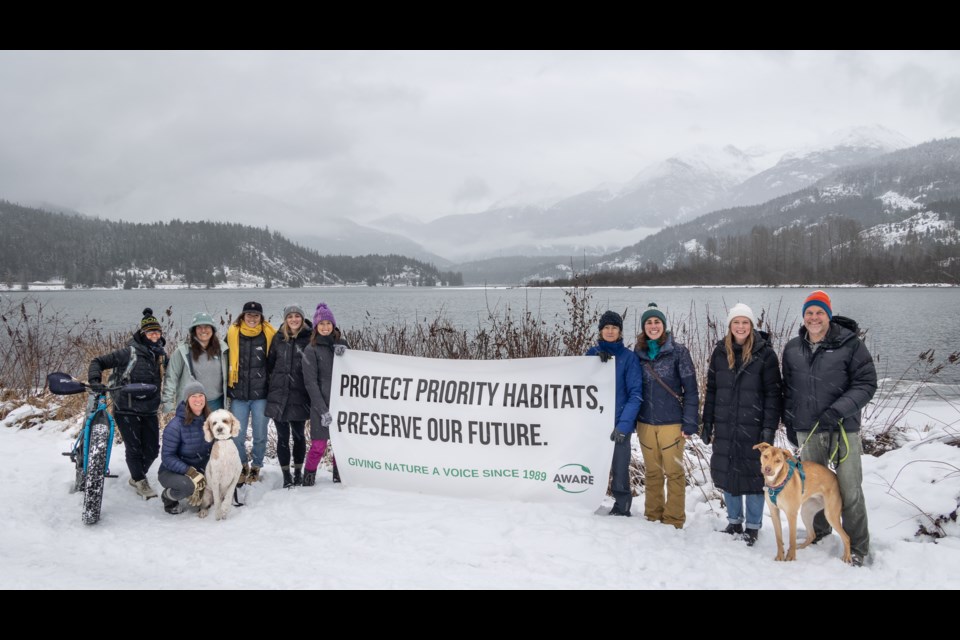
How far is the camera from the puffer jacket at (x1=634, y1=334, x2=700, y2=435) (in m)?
4.87

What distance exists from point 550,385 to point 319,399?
2.54 m

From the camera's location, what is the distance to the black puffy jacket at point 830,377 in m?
4.10

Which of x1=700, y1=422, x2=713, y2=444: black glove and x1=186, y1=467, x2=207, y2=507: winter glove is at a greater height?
x1=700, y1=422, x2=713, y2=444: black glove

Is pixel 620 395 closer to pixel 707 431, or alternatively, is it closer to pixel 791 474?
pixel 707 431

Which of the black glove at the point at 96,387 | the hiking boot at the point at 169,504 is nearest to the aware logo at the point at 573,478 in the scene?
the hiking boot at the point at 169,504

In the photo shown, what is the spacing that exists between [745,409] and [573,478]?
174 cm

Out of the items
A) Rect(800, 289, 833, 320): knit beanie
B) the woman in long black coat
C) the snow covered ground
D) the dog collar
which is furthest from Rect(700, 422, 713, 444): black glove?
Rect(800, 289, 833, 320): knit beanie

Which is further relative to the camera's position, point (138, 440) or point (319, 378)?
point (319, 378)

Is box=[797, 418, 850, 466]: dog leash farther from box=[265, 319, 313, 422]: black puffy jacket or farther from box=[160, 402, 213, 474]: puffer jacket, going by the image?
box=[160, 402, 213, 474]: puffer jacket

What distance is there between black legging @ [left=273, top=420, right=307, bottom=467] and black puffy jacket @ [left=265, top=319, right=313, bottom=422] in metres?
0.16

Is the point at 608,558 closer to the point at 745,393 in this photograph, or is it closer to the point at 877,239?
the point at 745,393

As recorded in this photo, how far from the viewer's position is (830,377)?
421 centimetres

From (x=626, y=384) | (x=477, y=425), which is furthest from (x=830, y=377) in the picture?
(x=477, y=425)
